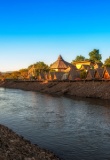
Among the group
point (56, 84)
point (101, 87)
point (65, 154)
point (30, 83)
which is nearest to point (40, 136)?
point (65, 154)

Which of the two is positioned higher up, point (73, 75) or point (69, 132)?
point (73, 75)

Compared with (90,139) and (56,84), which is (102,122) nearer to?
(90,139)

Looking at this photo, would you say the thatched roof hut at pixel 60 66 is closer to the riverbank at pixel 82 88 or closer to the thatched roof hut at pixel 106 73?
the riverbank at pixel 82 88

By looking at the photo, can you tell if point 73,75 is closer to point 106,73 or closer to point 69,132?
point 106,73

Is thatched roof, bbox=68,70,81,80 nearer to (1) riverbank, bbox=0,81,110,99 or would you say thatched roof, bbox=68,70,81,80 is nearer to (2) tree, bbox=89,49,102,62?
(1) riverbank, bbox=0,81,110,99

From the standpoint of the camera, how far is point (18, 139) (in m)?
25.4

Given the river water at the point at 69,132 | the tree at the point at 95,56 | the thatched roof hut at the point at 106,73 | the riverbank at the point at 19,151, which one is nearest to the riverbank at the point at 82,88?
the thatched roof hut at the point at 106,73

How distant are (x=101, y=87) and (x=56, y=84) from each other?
3288 centimetres

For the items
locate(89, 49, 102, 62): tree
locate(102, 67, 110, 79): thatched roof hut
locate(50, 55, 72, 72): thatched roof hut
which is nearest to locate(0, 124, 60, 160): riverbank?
locate(102, 67, 110, 79): thatched roof hut

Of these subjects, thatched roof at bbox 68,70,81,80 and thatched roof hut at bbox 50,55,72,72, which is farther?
thatched roof hut at bbox 50,55,72,72

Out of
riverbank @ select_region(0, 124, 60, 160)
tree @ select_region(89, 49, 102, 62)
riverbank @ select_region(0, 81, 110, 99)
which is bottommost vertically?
riverbank @ select_region(0, 124, 60, 160)

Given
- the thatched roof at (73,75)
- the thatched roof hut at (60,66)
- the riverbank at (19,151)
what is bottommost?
the riverbank at (19,151)

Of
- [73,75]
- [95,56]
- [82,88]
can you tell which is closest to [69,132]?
[82,88]

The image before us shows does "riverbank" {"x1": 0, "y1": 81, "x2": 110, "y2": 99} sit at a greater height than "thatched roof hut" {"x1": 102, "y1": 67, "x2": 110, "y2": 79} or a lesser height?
lesser
